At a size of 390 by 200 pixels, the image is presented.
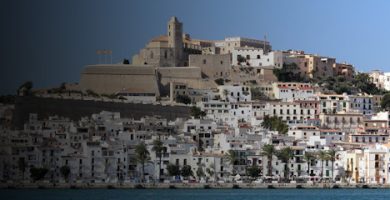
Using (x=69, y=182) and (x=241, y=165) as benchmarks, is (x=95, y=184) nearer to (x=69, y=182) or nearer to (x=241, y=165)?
(x=69, y=182)

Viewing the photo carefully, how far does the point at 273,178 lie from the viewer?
5231 centimetres

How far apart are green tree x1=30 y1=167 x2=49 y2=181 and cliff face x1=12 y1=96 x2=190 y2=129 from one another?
25.1ft

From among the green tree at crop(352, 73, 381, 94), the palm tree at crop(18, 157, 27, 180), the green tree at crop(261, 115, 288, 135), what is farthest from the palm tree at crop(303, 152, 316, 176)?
the green tree at crop(352, 73, 381, 94)

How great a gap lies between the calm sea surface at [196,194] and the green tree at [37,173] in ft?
6.24

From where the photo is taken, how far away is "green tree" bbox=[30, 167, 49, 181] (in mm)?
50062

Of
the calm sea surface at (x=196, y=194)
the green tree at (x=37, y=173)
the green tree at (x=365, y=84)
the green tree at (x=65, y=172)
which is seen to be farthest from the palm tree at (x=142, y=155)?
the green tree at (x=365, y=84)

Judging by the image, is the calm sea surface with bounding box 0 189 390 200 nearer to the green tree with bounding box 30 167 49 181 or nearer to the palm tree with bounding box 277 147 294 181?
the palm tree with bounding box 277 147 294 181

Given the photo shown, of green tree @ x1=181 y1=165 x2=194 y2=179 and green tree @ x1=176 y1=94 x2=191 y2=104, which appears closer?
green tree @ x1=181 y1=165 x2=194 y2=179

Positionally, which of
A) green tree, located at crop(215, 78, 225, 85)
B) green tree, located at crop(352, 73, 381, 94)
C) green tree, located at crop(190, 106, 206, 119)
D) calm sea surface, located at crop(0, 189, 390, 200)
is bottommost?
calm sea surface, located at crop(0, 189, 390, 200)

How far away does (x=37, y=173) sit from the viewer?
5025cm

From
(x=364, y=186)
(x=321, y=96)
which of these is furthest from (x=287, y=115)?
(x=364, y=186)

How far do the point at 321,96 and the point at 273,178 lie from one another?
46.1 ft

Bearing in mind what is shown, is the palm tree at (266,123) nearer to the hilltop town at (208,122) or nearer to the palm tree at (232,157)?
the hilltop town at (208,122)

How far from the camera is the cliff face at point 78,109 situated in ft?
193
